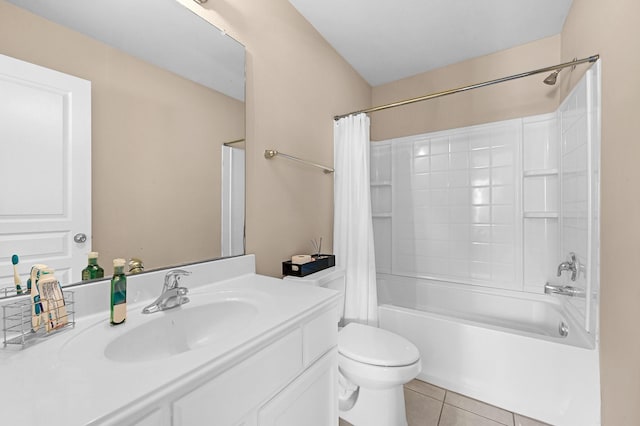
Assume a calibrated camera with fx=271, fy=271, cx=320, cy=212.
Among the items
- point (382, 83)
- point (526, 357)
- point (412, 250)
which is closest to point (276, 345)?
point (526, 357)

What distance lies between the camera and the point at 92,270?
903 millimetres

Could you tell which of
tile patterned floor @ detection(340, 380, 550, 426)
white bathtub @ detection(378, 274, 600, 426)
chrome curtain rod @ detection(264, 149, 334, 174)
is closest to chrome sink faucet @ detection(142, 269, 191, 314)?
chrome curtain rod @ detection(264, 149, 334, 174)

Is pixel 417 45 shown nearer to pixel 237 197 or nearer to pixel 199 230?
pixel 237 197

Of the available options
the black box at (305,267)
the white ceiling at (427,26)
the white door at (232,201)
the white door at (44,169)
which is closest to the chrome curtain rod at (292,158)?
the white door at (232,201)

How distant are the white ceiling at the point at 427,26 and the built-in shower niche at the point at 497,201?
626 mm

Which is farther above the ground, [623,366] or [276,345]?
[276,345]

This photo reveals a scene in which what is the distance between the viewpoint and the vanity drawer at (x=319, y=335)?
3.02 ft

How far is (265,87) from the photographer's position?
1585 millimetres

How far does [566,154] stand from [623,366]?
131 cm

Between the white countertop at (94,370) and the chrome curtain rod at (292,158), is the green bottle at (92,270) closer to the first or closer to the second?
the white countertop at (94,370)

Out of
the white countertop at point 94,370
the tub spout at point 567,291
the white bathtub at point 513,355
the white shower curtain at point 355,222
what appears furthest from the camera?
the white shower curtain at point 355,222

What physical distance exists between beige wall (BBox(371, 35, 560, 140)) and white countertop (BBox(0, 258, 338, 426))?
92.8 inches

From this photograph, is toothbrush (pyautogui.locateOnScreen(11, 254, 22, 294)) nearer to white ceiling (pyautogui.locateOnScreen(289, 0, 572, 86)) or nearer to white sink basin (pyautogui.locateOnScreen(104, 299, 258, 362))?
white sink basin (pyautogui.locateOnScreen(104, 299, 258, 362))

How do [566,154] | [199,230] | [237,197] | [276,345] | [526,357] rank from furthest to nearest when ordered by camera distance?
[566,154], [526,357], [237,197], [199,230], [276,345]
